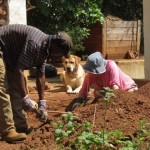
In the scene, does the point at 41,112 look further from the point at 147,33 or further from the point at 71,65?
the point at 71,65

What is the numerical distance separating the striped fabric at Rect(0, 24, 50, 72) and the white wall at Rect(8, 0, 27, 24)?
→ 14.0 ft

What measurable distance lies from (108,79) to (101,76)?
4.1 inches

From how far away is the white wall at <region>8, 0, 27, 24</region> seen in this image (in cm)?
974

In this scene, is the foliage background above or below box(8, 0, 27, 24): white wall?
below

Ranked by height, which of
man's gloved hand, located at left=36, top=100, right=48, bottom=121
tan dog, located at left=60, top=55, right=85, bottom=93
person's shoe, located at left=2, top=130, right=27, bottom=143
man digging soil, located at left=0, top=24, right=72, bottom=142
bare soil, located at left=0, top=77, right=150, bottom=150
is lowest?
tan dog, located at left=60, top=55, right=85, bottom=93

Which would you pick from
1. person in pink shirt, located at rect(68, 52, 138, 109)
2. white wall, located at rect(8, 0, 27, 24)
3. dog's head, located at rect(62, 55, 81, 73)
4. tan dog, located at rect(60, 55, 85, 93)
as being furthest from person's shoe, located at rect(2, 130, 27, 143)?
dog's head, located at rect(62, 55, 81, 73)

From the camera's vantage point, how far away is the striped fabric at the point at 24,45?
5312mm

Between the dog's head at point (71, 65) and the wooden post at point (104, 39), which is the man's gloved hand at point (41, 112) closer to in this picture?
the dog's head at point (71, 65)

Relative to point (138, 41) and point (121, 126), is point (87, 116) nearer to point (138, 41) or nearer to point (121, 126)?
point (121, 126)

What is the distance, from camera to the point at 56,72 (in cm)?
1244

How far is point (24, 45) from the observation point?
5340mm

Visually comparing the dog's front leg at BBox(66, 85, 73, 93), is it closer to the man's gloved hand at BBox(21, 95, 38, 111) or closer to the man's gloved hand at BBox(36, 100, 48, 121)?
the man's gloved hand at BBox(36, 100, 48, 121)

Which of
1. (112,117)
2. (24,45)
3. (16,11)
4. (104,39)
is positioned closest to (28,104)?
(24,45)

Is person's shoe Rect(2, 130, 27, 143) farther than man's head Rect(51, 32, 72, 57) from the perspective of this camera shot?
Yes
